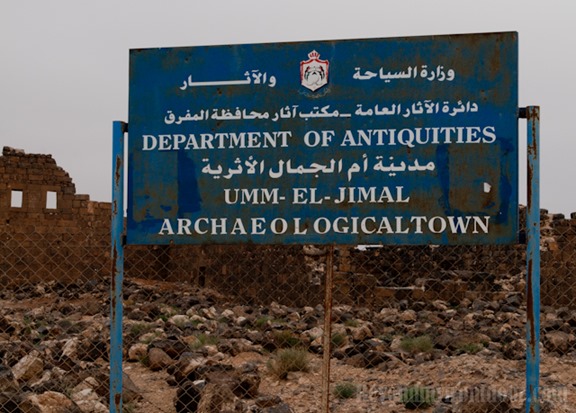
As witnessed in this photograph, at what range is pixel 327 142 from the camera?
5.95m

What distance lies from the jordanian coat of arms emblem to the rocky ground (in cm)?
340

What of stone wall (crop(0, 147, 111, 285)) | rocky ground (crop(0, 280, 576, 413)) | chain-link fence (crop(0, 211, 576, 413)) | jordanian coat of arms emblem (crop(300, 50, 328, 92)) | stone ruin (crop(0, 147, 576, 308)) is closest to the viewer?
jordanian coat of arms emblem (crop(300, 50, 328, 92))

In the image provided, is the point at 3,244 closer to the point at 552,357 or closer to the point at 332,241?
the point at 552,357

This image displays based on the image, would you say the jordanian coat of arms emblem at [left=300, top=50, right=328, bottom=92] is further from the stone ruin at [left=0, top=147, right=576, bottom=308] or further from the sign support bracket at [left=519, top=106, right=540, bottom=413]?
the stone ruin at [left=0, top=147, right=576, bottom=308]

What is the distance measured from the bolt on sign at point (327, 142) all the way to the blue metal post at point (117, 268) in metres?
0.09

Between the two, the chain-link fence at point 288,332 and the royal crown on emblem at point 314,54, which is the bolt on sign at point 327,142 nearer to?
the royal crown on emblem at point 314,54

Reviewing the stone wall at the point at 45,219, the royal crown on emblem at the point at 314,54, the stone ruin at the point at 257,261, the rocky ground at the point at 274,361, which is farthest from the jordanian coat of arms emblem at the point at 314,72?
the stone wall at the point at 45,219

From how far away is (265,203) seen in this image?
5.96m

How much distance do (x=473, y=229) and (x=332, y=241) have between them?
0.99 meters

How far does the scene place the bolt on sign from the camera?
5816 millimetres

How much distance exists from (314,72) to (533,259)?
2042 millimetres

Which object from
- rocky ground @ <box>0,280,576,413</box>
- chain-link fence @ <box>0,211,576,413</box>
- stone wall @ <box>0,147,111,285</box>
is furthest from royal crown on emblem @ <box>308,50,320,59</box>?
stone wall @ <box>0,147,111,285</box>

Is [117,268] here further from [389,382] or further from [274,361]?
[389,382]

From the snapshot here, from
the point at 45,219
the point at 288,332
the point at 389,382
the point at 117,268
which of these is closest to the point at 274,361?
the point at 389,382
